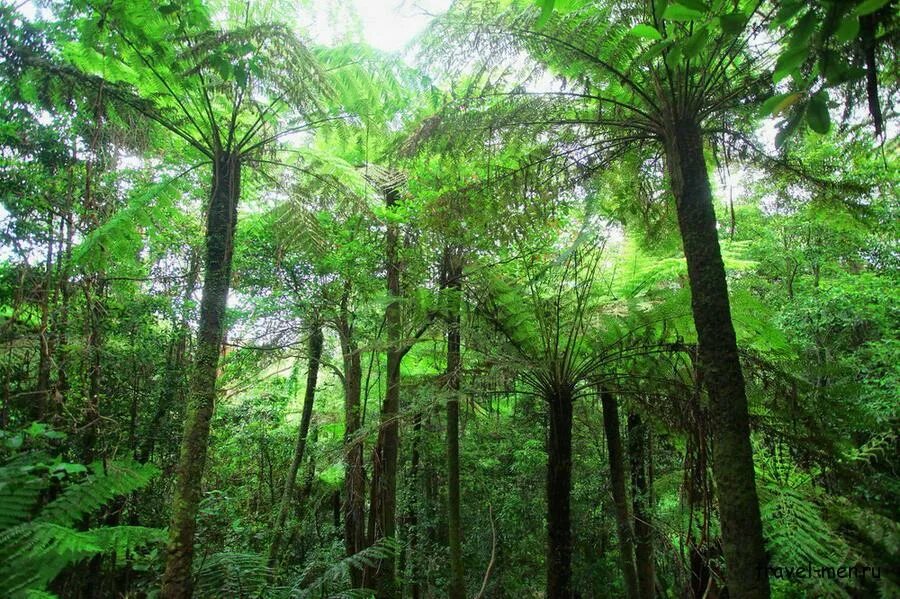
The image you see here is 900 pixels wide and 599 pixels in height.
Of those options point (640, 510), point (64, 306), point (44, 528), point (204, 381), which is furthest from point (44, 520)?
point (640, 510)

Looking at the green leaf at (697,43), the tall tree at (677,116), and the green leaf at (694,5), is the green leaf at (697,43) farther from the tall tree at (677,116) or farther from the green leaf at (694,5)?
the tall tree at (677,116)

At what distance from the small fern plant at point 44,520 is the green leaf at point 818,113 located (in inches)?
112

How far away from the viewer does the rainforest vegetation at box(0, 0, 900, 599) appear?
6.46 ft

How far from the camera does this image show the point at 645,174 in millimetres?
3053

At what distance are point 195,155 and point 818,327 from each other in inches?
452

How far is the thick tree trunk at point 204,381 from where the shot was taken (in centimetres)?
267

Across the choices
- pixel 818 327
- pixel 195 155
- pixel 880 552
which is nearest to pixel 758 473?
pixel 880 552

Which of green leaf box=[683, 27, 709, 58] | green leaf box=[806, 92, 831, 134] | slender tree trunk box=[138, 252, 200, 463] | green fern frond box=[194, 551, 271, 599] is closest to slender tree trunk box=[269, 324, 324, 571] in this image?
slender tree trunk box=[138, 252, 200, 463]

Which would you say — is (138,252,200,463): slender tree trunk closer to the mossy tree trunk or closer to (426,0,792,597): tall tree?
(426,0,792,597): tall tree

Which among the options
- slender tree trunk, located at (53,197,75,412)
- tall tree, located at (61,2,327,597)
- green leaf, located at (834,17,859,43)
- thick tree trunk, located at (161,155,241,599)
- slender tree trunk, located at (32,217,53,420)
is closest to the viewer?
green leaf, located at (834,17,859,43)

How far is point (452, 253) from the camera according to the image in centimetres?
482

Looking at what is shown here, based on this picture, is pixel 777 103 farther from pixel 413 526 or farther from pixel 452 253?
pixel 413 526

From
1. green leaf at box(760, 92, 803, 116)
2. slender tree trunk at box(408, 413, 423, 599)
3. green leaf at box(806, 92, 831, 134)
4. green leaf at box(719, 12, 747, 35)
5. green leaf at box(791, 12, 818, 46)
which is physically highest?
green leaf at box(719, 12, 747, 35)

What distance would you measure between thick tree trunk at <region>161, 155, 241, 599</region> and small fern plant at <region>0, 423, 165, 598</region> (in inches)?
16.1
